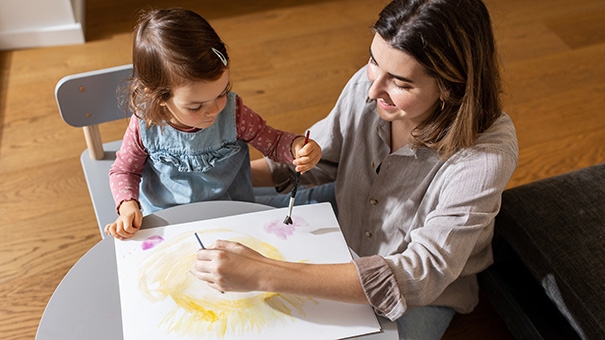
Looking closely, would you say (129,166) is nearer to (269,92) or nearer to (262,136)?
(262,136)

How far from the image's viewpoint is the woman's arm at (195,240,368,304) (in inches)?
38.3

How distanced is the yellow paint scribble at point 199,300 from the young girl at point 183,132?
10 cm

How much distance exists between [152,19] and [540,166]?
171cm

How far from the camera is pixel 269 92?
2473 mm

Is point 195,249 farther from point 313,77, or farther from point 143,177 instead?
point 313,77

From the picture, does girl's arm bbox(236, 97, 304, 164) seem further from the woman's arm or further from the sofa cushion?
the sofa cushion

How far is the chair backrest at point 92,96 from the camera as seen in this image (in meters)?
1.31

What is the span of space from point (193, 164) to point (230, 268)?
12.7 inches

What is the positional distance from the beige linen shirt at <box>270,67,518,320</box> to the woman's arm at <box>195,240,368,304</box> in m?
0.03

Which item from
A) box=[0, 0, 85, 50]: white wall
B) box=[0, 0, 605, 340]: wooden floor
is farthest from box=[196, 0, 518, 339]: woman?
box=[0, 0, 85, 50]: white wall

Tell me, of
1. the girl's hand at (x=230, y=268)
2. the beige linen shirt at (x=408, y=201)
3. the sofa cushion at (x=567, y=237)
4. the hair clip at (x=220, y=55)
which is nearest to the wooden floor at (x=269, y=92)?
the sofa cushion at (x=567, y=237)

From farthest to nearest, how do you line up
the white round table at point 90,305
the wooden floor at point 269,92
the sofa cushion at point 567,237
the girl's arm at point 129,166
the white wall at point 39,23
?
the white wall at point 39,23
the wooden floor at point 269,92
the sofa cushion at point 567,237
the girl's arm at point 129,166
the white round table at point 90,305

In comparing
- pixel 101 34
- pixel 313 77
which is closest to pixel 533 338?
pixel 313 77

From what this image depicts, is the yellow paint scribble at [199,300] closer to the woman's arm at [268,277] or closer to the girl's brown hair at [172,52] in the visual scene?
the woman's arm at [268,277]
